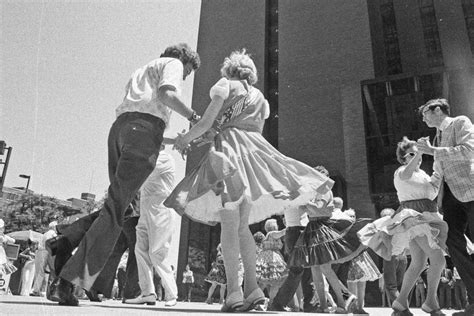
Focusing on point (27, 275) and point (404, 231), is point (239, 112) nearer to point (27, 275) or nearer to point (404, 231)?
point (404, 231)

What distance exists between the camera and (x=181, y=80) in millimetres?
3076

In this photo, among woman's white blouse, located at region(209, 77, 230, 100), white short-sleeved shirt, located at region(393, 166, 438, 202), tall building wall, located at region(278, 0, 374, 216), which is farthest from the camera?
tall building wall, located at region(278, 0, 374, 216)

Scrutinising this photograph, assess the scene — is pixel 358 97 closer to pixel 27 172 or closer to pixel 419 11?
pixel 419 11

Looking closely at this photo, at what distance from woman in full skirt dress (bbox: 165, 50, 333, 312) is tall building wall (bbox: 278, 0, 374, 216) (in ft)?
43.7

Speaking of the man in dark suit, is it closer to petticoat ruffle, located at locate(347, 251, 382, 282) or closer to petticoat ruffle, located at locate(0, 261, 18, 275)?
petticoat ruffle, located at locate(347, 251, 382, 282)

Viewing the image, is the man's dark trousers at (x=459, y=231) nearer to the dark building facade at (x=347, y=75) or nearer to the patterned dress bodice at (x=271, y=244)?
the patterned dress bodice at (x=271, y=244)

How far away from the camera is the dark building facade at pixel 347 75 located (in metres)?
14.0

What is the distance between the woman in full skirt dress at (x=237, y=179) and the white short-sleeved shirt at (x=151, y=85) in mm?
279

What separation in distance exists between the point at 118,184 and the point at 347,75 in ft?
55.7

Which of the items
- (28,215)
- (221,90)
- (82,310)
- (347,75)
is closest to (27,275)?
(82,310)

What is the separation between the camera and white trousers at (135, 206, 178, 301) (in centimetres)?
373

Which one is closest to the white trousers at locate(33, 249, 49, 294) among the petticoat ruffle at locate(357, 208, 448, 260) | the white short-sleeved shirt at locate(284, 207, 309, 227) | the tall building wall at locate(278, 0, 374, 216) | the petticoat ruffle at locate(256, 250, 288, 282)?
the petticoat ruffle at locate(256, 250, 288, 282)

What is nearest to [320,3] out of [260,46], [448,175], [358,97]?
[260,46]

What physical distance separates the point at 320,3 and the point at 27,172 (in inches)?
806
